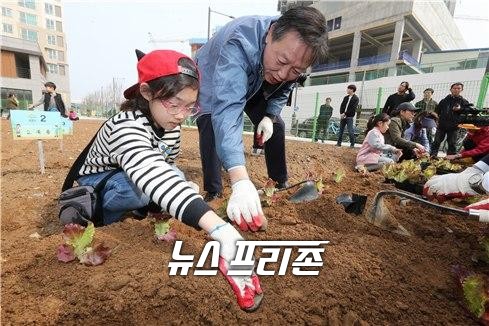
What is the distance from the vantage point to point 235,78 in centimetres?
191

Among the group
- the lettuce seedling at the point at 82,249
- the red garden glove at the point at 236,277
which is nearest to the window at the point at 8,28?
the lettuce seedling at the point at 82,249

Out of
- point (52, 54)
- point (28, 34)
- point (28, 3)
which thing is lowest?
point (52, 54)

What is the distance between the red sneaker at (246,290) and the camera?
1177 millimetres

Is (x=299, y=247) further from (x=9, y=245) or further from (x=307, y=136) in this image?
(x=307, y=136)

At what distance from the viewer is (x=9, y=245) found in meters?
1.80

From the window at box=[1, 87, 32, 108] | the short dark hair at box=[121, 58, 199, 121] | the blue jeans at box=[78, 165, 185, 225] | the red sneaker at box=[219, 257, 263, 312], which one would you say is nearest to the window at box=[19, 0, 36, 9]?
the window at box=[1, 87, 32, 108]

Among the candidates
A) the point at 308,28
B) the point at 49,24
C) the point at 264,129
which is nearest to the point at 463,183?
the point at 264,129

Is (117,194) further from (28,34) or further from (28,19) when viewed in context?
(28,19)

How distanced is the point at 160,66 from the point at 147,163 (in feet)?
1.79

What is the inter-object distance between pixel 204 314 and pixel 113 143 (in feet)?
3.51

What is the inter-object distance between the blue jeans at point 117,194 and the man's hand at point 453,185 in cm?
210

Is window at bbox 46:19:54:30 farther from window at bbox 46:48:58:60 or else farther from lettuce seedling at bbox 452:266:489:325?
lettuce seedling at bbox 452:266:489:325

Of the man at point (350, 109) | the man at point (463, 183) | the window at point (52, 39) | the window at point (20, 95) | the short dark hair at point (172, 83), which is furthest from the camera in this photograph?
the window at point (52, 39)

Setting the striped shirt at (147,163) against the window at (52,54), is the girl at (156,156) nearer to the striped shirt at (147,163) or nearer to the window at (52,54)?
the striped shirt at (147,163)
